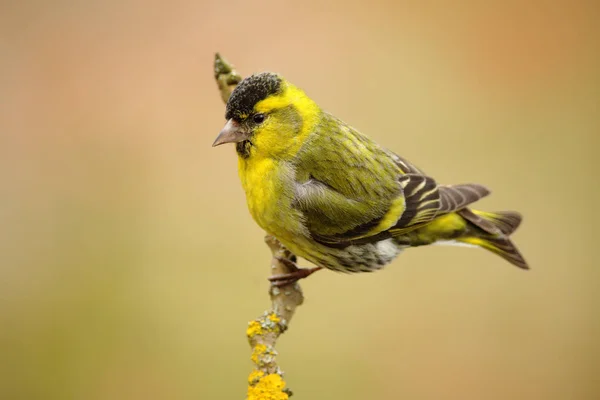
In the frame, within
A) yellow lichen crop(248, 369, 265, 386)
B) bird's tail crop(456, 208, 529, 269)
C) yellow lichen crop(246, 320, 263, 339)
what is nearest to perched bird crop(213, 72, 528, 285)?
bird's tail crop(456, 208, 529, 269)

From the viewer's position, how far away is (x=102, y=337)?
3551 millimetres

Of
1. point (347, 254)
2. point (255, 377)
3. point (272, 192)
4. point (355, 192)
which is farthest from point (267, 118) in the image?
point (255, 377)

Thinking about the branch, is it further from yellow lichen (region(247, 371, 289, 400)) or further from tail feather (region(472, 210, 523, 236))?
tail feather (region(472, 210, 523, 236))

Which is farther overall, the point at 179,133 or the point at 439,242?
the point at 179,133

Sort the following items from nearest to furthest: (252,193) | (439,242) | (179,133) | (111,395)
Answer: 1. (252,193)
2. (439,242)
3. (111,395)
4. (179,133)

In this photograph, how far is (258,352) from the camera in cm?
194

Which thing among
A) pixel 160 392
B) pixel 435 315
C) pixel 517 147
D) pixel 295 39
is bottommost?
pixel 160 392

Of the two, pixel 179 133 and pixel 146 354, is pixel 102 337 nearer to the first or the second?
pixel 146 354

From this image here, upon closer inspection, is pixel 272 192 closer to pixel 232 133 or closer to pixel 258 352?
pixel 232 133

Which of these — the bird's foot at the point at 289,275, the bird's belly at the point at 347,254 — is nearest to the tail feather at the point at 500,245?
the bird's belly at the point at 347,254

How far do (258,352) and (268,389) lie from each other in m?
0.10

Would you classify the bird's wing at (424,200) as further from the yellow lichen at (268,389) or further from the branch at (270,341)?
the yellow lichen at (268,389)

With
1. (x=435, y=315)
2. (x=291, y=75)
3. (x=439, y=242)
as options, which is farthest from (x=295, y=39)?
(x=439, y=242)

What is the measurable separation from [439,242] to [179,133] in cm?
206
